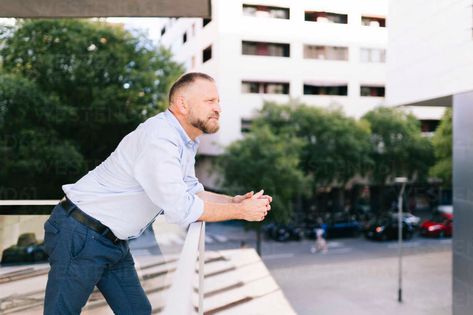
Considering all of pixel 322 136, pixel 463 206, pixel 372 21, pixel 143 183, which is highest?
pixel 372 21

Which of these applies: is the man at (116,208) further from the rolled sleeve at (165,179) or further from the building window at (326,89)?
the building window at (326,89)

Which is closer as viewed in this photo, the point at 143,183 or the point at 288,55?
the point at 143,183

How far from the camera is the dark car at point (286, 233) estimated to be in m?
19.8

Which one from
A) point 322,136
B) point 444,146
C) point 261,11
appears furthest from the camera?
point 261,11

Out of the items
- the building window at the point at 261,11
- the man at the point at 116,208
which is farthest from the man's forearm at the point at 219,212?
the building window at the point at 261,11

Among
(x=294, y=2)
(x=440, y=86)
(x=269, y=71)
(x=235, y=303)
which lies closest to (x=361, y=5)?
(x=294, y=2)

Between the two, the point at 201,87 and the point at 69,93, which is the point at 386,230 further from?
the point at 201,87

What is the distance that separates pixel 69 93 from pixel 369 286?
10362 millimetres

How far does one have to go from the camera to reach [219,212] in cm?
135

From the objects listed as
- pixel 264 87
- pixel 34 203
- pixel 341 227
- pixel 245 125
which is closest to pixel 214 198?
pixel 34 203

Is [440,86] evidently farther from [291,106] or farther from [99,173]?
[291,106]

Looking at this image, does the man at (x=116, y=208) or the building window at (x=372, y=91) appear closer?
the man at (x=116, y=208)

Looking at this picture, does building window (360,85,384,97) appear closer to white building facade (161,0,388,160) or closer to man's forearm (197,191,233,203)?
white building facade (161,0,388,160)

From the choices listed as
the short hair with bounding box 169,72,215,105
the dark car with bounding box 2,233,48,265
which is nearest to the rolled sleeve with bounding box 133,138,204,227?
the short hair with bounding box 169,72,215,105
